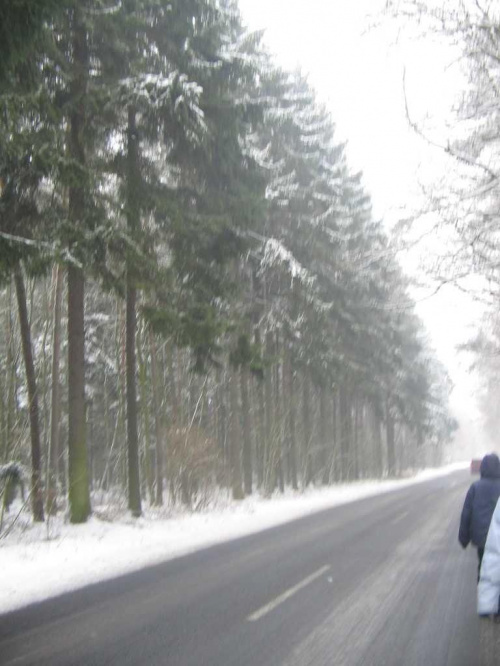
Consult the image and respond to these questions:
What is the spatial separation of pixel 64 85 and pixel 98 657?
1204 centimetres

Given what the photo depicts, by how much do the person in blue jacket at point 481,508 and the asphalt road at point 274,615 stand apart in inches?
37.1

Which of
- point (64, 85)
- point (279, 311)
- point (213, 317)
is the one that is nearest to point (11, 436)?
point (213, 317)

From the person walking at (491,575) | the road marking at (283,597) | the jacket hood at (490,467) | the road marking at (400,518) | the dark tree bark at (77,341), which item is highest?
the dark tree bark at (77,341)

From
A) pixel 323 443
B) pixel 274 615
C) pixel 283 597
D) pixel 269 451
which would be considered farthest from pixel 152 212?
pixel 323 443

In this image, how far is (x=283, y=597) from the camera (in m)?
8.52

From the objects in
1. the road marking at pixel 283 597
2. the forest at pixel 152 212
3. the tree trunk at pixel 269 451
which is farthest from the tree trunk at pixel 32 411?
the tree trunk at pixel 269 451

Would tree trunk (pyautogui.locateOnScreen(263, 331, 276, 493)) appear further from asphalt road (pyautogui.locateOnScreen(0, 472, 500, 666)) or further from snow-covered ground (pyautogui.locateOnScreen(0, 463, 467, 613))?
asphalt road (pyautogui.locateOnScreen(0, 472, 500, 666))

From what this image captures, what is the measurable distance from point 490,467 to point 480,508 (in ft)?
1.28

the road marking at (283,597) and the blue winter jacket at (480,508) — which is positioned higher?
the blue winter jacket at (480,508)

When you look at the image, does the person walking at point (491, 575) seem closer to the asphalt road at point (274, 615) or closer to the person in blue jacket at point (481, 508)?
the asphalt road at point (274, 615)

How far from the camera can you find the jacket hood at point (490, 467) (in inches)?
241

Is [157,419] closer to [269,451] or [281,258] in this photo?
[269,451]

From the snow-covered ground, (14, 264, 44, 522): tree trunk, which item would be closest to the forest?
(14, 264, 44, 522): tree trunk

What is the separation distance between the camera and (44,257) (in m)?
11.9
